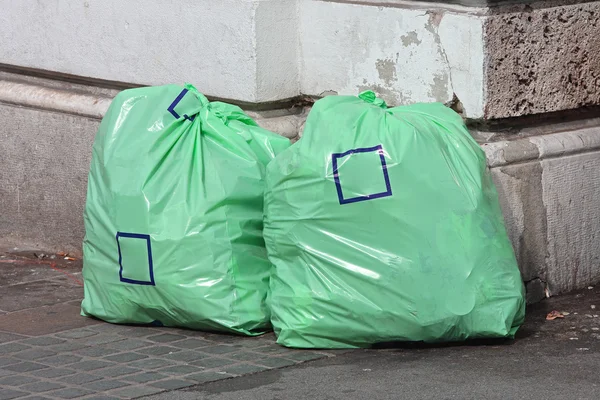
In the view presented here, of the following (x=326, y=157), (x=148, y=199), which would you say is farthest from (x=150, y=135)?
(x=326, y=157)

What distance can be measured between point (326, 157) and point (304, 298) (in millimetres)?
442

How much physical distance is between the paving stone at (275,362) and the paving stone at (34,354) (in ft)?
2.21

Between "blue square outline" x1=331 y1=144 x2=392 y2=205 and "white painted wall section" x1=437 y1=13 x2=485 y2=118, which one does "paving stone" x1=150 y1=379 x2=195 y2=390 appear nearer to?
"blue square outline" x1=331 y1=144 x2=392 y2=205

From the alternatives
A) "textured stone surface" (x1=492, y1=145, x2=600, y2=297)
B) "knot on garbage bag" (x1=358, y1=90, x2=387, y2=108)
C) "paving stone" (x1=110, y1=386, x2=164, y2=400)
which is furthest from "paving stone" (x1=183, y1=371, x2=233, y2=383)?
"textured stone surface" (x1=492, y1=145, x2=600, y2=297)

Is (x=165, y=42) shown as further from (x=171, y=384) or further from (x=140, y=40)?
(x=171, y=384)

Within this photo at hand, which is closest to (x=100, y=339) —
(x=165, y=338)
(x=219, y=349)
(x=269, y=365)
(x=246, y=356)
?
(x=165, y=338)

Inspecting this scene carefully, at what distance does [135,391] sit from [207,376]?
0.77 ft

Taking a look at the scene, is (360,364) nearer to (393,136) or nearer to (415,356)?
(415,356)

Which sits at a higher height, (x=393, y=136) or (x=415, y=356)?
(x=393, y=136)

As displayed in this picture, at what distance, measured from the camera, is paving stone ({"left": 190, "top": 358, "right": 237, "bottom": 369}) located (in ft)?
11.8

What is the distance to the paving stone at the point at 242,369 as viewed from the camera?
3527 mm

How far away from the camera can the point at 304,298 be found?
371cm

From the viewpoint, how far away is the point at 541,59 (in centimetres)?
420

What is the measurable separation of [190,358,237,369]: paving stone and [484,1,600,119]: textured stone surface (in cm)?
124
